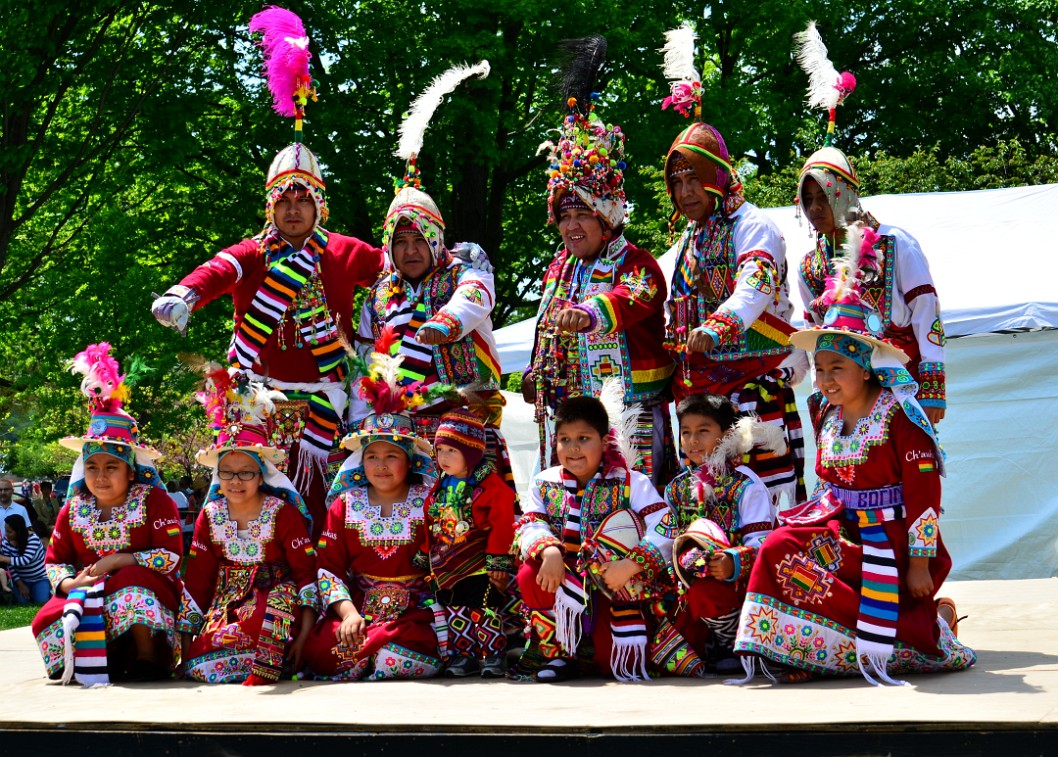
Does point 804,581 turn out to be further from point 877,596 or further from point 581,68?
point 581,68

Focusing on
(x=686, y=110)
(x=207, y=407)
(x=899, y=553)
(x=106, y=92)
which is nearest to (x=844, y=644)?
(x=899, y=553)

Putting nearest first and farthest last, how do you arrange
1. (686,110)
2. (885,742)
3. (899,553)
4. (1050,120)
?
(885,742) < (899,553) < (686,110) < (1050,120)

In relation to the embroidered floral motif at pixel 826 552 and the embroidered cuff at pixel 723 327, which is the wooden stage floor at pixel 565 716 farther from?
the embroidered cuff at pixel 723 327

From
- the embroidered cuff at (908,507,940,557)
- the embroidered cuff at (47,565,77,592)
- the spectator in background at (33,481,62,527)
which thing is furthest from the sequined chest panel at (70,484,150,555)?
the spectator in background at (33,481,62,527)

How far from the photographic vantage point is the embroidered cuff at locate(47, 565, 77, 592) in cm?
487

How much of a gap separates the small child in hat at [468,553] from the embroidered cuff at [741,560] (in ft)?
2.81

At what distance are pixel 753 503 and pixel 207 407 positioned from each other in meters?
2.10

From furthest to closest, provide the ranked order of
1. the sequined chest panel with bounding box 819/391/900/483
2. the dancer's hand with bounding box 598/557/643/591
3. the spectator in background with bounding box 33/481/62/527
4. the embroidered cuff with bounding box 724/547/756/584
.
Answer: the spectator in background with bounding box 33/481/62/527, the dancer's hand with bounding box 598/557/643/591, the embroidered cuff with bounding box 724/547/756/584, the sequined chest panel with bounding box 819/391/900/483

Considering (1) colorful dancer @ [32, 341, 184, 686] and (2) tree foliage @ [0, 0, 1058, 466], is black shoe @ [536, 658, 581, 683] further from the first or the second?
(2) tree foliage @ [0, 0, 1058, 466]

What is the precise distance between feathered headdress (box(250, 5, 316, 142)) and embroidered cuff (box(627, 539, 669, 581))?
95.6 inches

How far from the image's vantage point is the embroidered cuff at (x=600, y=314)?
15.2 feet

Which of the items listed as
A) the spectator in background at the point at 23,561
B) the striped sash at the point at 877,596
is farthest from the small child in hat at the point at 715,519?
the spectator in background at the point at 23,561

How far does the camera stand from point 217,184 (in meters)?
14.2

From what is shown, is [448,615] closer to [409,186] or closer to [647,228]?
[409,186]
